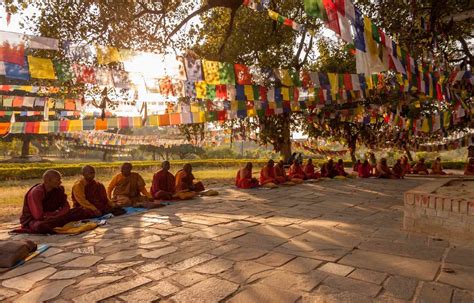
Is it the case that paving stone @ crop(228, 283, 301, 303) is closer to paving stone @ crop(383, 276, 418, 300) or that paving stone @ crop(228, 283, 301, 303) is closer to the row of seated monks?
paving stone @ crop(383, 276, 418, 300)

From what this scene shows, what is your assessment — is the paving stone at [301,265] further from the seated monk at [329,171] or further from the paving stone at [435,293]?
the seated monk at [329,171]

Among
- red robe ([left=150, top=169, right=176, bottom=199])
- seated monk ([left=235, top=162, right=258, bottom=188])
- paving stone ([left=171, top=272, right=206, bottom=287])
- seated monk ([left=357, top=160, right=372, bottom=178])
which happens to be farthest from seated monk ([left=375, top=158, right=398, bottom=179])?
paving stone ([left=171, top=272, right=206, bottom=287])

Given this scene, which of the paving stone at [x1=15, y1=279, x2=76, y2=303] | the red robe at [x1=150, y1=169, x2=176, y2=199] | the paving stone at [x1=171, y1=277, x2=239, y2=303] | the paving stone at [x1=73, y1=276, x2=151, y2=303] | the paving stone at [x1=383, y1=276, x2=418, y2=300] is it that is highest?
the red robe at [x1=150, y1=169, x2=176, y2=199]

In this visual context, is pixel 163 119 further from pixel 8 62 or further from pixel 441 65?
pixel 441 65

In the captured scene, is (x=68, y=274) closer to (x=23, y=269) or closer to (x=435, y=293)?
(x=23, y=269)

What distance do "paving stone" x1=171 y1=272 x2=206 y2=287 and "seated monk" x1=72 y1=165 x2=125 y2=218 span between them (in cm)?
376

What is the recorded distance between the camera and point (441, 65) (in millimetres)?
11211

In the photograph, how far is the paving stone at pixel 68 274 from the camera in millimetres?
3580

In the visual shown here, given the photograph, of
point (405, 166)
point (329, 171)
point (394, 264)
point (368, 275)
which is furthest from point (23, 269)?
point (405, 166)

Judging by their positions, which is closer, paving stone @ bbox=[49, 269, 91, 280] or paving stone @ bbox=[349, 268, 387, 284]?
paving stone @ bbox=[349, 268, 387, 284]

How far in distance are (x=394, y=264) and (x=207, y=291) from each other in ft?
6.74

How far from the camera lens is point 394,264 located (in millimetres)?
3711

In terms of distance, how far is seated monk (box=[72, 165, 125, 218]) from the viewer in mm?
6699

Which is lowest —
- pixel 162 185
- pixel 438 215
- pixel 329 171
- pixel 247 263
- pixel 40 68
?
pixel 247 263
